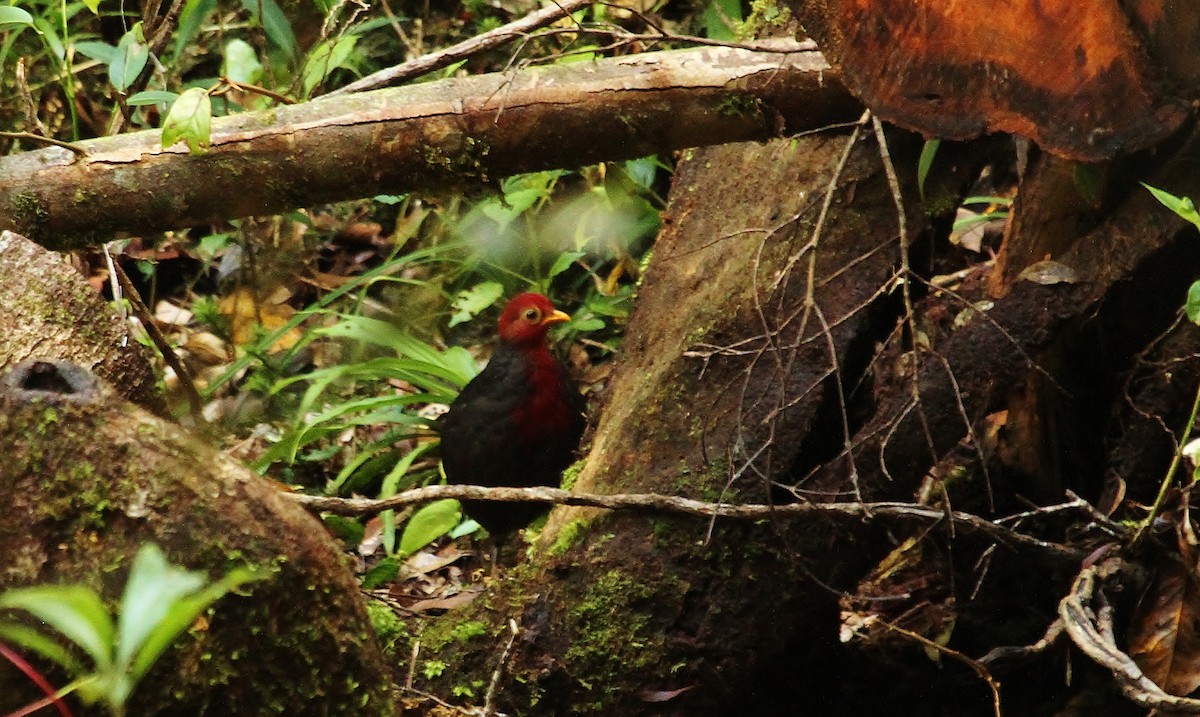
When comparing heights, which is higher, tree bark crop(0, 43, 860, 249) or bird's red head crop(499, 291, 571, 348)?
tree bark crop(0, 43, 860, 249)

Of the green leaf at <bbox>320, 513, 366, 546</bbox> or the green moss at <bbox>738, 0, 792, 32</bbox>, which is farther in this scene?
the green leaf at <bbox>320, 513, 366, 546</bbox>

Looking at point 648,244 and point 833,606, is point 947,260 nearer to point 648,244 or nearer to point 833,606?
point 648,244

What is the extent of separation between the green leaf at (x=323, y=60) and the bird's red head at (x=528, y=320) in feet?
3.60

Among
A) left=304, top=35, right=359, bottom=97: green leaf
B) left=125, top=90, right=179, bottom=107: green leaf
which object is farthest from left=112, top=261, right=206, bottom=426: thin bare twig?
left=304, top=35, right=359, bottom=97: green leaf

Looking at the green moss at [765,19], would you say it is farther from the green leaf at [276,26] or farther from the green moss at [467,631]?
the green moss at [467,631]

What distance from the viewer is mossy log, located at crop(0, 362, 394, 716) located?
1704mm

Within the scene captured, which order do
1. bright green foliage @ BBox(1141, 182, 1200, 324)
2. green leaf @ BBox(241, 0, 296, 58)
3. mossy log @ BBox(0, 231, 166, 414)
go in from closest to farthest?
bright green foliage @ BBox(1141, 182, 1200, 324) → mossy log @ BBox(0, 231, 166, 414) → green leaf @ BBox(241, 0, 296, 58)

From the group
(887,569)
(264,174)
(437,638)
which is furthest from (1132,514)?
(264,174)

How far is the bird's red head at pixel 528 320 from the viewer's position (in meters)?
4.75

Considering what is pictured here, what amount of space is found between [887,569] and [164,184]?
214 centimetres

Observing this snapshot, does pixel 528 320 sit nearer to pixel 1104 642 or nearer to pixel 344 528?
pixel 344 528

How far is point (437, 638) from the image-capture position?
10.2ft

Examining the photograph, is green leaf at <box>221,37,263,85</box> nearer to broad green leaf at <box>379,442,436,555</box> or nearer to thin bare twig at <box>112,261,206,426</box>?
thin bare twig at <box>112,261,206,426</box>

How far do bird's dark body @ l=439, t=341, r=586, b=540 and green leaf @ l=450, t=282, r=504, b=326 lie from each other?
27.3 inches
